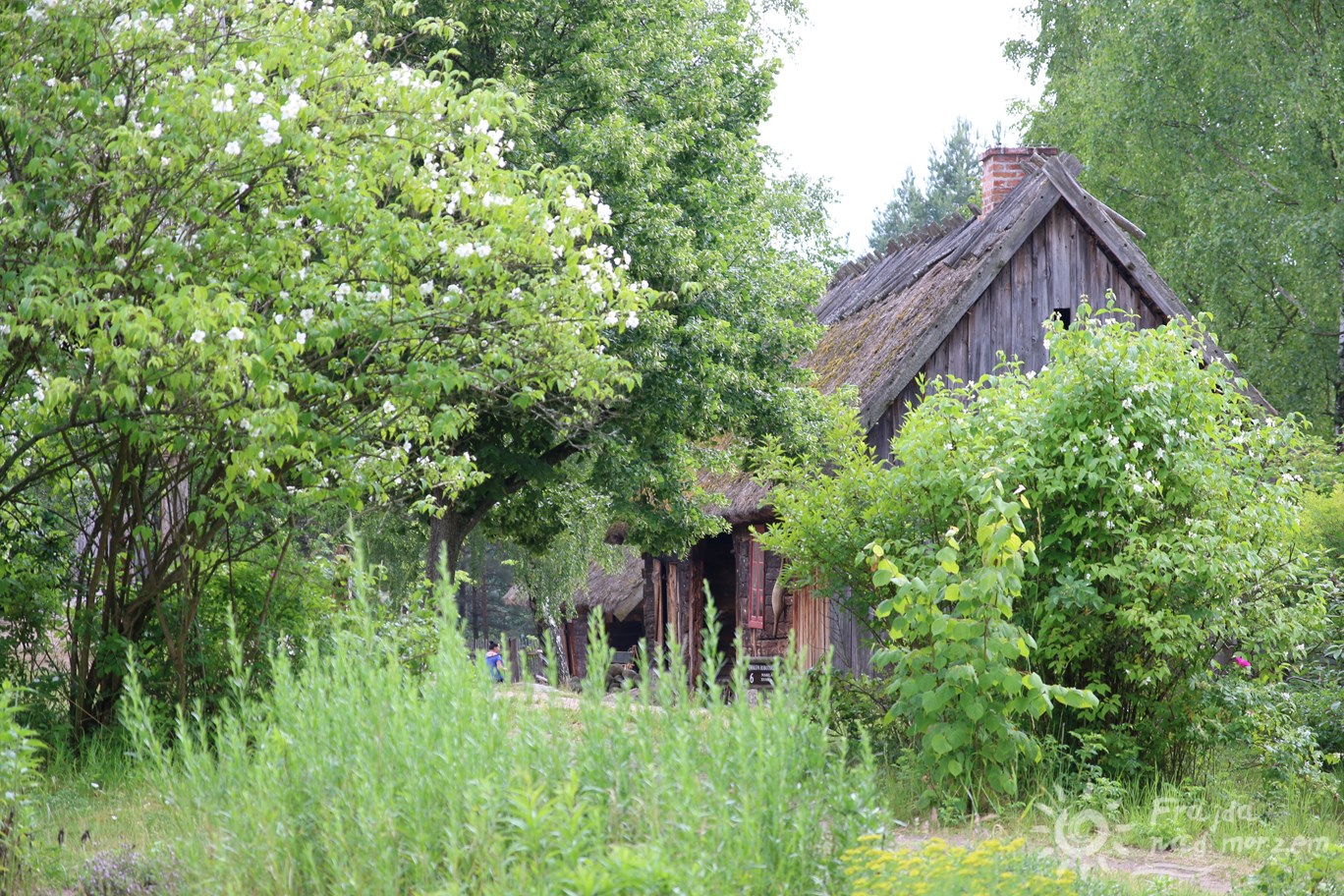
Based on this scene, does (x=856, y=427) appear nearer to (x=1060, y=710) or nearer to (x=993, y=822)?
(x=1060, y=710)

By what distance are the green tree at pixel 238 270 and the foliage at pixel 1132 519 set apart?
6.57ft

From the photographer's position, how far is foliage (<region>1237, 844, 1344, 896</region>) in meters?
4.33

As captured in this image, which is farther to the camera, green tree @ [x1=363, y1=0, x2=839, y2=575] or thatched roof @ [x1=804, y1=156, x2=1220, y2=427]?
thatched roof @ [x1=804, y1=156, x2=1220, y2=427]

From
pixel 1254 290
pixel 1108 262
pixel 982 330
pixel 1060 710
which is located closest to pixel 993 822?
pixel 1060 710

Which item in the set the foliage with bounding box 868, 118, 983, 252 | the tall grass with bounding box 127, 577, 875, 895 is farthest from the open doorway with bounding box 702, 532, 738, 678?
the foliage with bounding box 868, 118, 983, 252

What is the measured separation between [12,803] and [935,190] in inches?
2192

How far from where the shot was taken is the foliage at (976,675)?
18.6 feet

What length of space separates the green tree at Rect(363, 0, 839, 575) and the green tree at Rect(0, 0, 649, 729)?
469 centimetres

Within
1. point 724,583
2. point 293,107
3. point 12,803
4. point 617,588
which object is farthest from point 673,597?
point 12,803

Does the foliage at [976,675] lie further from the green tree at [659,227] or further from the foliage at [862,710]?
the green tree at [659,227]

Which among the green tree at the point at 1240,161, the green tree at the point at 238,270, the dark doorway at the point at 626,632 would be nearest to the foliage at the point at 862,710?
the green tree at the point at 238,270

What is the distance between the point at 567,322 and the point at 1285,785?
418 centimetres

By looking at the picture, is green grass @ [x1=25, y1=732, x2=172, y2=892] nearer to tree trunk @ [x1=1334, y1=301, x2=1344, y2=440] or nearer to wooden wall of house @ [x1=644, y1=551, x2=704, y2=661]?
wooden wall of house @ [x1=644, y1=551, x2=704, y2=661]

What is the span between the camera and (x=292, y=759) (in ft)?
12.7
